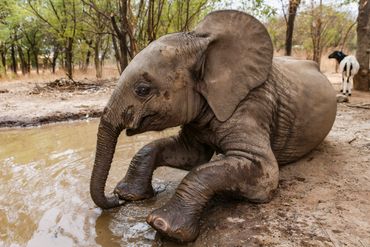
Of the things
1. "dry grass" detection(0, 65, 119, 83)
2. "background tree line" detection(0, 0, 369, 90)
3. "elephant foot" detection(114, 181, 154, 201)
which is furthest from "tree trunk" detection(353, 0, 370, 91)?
"dry grass" detection(0, 65, 119, 83)

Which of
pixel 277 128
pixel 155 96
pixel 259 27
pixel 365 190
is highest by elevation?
pixel 259 27

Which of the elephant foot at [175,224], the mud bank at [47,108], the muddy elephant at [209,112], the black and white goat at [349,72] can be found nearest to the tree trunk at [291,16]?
the black and white goat at [349,72]

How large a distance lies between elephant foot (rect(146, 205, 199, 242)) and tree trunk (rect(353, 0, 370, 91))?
33.8 ft

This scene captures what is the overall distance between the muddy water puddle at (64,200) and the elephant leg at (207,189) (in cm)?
30

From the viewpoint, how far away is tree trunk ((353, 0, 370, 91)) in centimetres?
1087

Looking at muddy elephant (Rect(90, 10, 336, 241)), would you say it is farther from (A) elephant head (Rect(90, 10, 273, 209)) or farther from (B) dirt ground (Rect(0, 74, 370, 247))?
(B) dirt ground (Rect(0, 74, 370, 247))

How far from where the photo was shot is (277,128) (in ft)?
11.5

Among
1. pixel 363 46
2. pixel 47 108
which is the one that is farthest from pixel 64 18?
pixel 363 46

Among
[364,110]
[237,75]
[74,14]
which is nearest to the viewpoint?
[237,75]

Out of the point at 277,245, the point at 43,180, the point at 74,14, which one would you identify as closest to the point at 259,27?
the point at 277,245

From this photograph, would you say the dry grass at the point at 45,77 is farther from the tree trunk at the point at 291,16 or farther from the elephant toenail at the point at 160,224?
the elephant toenail at the point at 160,224

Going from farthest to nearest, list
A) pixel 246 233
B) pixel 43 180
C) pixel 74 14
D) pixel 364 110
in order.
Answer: pixel 74 14, pixel 364 110, pixel 43 180, pixel 246 233

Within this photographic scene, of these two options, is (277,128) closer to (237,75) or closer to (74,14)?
(237,75)

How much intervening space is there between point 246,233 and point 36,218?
6.17ft
